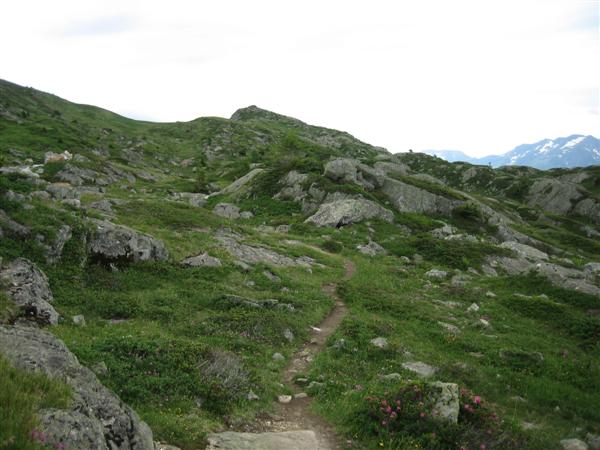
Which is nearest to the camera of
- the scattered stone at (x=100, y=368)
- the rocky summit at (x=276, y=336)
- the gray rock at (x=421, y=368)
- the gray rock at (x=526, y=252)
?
the rocky summit at (x=276, y=336)

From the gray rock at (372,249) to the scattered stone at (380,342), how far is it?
19.9m

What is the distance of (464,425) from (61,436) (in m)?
10.3

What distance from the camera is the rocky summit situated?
376 inches

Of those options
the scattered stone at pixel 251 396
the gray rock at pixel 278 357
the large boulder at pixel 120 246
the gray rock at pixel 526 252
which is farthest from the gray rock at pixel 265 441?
the gray rock at pixel 526 252

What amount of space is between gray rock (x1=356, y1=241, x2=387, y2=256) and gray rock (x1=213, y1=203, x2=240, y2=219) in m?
18.4

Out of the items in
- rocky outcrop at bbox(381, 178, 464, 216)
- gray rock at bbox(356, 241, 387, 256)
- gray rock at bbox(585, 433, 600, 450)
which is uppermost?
rocky outcrop at bbox(381, 178, 464, 216)

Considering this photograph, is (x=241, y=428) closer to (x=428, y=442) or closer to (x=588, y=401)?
(x=428, y=442)

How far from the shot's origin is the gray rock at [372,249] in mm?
38781

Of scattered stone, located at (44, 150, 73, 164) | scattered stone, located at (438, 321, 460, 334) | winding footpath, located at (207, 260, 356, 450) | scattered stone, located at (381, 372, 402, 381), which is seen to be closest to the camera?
winding footpath, located at (207, 260, 356, 450)

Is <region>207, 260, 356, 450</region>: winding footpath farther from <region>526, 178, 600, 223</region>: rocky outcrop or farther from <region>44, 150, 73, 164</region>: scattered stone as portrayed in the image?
<region>526, 178, 600, 223</region>: rocky outcrop

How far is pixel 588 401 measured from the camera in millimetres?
15289

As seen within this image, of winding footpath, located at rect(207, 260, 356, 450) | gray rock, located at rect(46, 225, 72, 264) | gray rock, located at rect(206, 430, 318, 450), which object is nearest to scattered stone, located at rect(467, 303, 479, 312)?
winding footpath, located at rect(207, 260, 356, 450)

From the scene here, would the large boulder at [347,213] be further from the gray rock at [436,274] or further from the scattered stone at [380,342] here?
the scattered stone at [380,342]

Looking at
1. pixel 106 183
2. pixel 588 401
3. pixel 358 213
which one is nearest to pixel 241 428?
pixel 588 401
